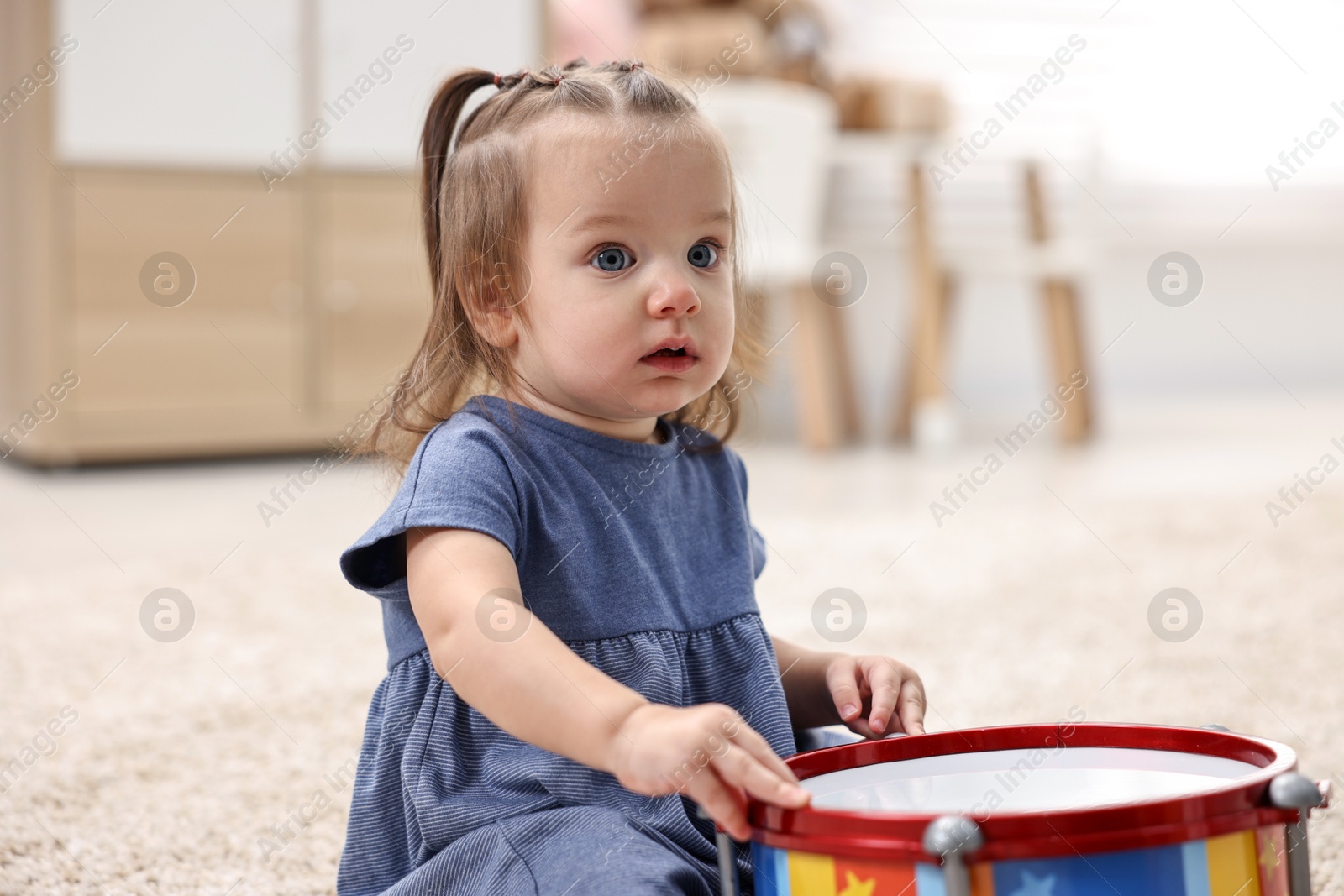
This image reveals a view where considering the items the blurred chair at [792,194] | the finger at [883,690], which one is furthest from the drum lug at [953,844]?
the blurred chair at [792,194]

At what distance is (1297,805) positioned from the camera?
39 cm

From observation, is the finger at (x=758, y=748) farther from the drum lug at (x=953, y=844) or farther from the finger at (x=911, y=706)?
the finger at (x=911, y=706)

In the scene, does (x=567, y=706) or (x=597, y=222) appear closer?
(x=567, y=706)

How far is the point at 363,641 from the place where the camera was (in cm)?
121

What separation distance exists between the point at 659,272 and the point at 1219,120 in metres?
3.78

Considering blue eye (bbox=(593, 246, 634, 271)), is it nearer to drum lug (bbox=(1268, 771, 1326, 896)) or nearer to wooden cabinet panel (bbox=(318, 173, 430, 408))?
drum lug (bbox=(1268, 771, 1326, 896))

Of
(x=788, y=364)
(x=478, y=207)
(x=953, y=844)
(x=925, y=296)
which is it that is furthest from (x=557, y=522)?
(x=788, y=364)

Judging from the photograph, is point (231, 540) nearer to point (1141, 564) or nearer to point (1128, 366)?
point (1141, 564)

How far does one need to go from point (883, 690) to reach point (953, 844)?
0.84ft

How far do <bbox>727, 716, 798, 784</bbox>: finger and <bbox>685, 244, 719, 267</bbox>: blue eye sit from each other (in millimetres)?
242

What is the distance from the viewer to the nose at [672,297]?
0.56 metres

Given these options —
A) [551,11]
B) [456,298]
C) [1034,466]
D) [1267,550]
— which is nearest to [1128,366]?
[1034,466]

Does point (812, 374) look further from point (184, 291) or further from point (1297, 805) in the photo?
point (1297, 805)

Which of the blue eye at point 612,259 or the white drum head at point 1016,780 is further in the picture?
the blue eye at point 612,259
